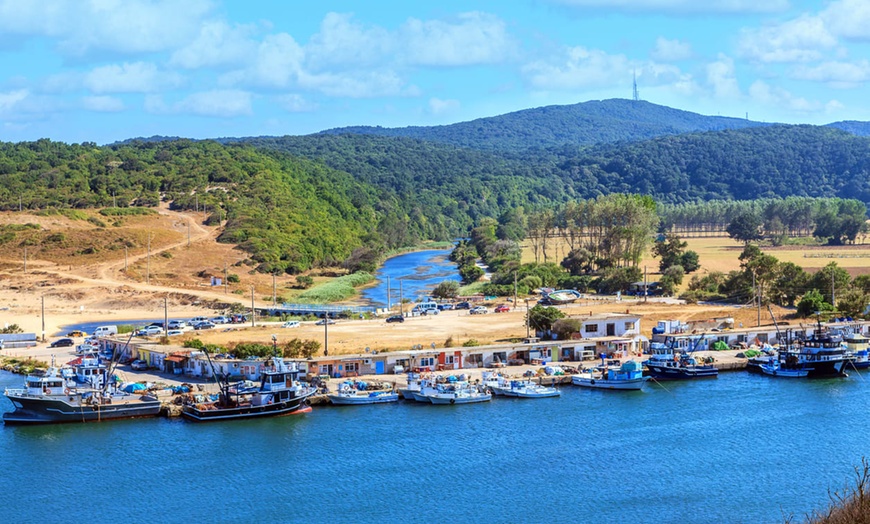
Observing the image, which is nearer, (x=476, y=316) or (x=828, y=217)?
(x=476, y=316)

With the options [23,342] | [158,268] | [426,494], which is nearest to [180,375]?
[23,342]

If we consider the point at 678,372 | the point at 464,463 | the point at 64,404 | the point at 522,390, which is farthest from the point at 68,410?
the point at 678,372

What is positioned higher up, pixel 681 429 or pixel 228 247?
pixel 228 247

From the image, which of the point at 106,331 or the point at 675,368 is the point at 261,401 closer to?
the point at 675,368

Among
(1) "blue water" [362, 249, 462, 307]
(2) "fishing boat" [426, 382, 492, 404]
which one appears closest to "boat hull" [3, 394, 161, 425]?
(2) "fishing boat" [426, 382, 492, 404]

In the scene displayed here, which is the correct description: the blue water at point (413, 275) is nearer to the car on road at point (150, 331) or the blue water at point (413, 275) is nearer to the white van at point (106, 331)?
the car on road at point (150, 331)

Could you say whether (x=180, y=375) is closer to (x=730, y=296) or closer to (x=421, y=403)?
(x=421, y=403)

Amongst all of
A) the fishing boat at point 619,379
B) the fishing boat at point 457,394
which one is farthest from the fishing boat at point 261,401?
the fishing boat at point 619,379
